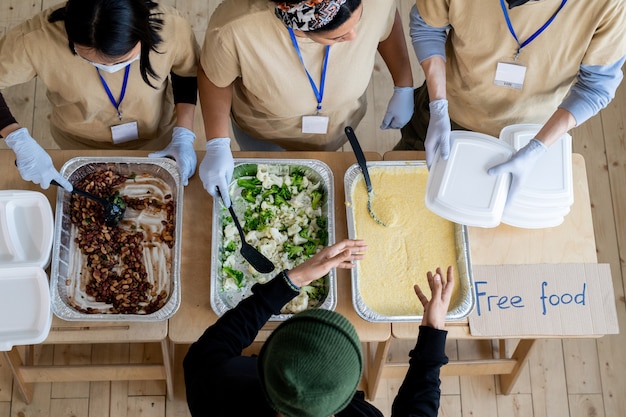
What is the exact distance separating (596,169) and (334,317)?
2.19m

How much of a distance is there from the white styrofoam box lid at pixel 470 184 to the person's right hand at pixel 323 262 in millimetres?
323

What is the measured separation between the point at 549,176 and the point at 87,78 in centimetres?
132

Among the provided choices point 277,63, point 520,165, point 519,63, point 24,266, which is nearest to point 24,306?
point 24,266

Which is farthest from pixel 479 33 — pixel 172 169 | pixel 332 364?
pixel 332 364

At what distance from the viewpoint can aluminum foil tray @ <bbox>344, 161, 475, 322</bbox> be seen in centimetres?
160

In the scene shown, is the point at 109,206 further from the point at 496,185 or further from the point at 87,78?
the point at 496,185

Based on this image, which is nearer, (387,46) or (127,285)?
(127,285)

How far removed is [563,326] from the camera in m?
1.68

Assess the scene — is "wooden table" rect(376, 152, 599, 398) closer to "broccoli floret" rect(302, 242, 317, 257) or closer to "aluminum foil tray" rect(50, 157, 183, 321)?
"broccoli floret" rect(302, 242, 317, 257)

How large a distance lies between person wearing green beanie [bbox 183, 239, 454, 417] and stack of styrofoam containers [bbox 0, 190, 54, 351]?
0.52 meters

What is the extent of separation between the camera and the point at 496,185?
158 centimetres

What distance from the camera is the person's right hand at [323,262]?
1377 millimetres

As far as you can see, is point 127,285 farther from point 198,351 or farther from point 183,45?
point 183,45

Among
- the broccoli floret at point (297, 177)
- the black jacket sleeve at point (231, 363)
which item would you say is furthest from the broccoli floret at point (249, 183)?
the black jacket sleeve at point (231, 363)
